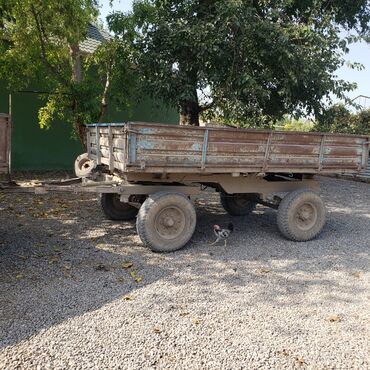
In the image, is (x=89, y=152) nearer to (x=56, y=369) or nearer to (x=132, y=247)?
(x=132, y=247)

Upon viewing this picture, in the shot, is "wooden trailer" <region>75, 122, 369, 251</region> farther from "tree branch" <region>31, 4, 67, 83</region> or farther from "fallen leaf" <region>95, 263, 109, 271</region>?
"tree branch" <region>31, 4, 67, 83</region>

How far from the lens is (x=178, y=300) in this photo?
3.77 metres

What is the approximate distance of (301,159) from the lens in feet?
18.8

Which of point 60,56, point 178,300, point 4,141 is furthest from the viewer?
point 60,56

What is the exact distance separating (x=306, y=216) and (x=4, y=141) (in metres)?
4.36

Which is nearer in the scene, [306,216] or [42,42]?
[306,216]

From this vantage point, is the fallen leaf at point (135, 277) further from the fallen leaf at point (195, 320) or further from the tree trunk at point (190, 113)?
the tree trunk at point (190, 113)

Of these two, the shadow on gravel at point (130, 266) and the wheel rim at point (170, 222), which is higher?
the wheel rim at point (170, 222)

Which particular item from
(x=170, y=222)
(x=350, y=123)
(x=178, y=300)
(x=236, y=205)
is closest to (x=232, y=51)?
(x=236, y=205)

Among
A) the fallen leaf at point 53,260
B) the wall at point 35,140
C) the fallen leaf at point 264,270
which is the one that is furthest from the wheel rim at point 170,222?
the wall at point 35,140

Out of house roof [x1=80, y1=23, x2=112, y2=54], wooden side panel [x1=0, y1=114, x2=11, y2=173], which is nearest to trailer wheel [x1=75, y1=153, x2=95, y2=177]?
wooden side panel [x1=0, y1=114, x2=11, y2=173]

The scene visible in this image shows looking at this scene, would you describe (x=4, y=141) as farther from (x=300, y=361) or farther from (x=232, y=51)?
(x=232, y=51)

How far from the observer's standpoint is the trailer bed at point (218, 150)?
462 cm

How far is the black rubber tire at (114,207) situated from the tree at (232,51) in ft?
11.9
